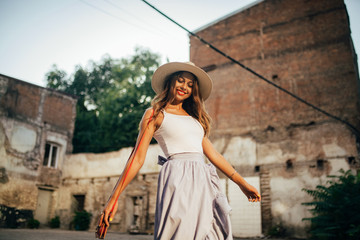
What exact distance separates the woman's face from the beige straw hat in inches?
1.9

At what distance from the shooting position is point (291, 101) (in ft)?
45.9

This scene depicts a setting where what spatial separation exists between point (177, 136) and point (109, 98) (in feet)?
84.8

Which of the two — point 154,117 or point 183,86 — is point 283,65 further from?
point 154,117

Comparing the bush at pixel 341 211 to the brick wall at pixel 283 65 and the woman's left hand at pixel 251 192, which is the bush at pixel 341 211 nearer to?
the brick wall at pixel 283 65

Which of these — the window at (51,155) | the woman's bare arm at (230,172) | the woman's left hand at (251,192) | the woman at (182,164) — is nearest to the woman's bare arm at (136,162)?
the woman at (182,164)

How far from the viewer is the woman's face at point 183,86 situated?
7.96 feet

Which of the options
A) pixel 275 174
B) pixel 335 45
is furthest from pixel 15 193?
pixel 335 45

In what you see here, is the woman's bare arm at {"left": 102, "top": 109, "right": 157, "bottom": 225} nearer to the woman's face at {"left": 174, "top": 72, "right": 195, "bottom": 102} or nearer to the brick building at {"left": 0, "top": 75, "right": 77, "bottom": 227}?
the woman's face at {"left": 174, "top": 72, "right": 195, "bottom": 102}

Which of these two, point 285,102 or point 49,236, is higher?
point 285,102

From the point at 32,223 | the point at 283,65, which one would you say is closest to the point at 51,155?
the point at 32,223

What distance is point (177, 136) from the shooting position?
2.18 meters

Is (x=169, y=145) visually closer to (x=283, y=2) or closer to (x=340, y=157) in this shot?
(x=340, y=157)

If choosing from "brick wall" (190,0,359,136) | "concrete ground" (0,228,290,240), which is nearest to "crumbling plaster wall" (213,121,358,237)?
"brick wall" (190,0,359,136)

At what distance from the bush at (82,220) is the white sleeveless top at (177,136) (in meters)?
16.7
